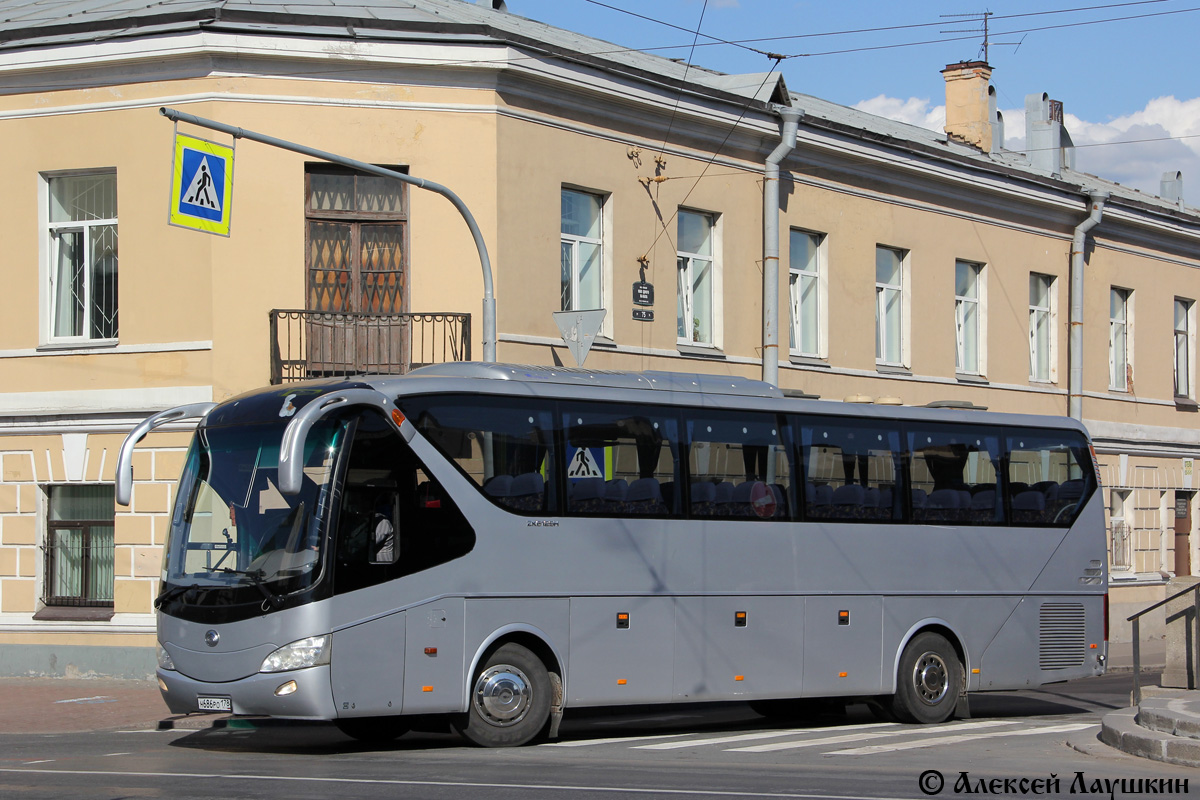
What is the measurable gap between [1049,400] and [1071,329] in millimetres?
1542

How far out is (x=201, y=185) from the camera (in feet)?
55.7

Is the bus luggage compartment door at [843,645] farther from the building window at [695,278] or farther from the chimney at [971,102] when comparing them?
the chimney at [971,102]

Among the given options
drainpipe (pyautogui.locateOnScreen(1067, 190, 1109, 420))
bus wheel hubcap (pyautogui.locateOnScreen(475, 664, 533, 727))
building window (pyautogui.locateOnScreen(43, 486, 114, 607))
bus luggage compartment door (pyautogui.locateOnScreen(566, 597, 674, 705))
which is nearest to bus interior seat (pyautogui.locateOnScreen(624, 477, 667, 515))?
bus luggage compartment door (pyautogui.locateOnScreen(566, 597, 674, 705))

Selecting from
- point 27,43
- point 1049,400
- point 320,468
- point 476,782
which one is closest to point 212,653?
point 320,468

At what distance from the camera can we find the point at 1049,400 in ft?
98.2

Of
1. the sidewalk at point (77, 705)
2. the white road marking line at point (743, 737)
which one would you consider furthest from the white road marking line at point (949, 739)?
the sidewalk at point (77, 705)

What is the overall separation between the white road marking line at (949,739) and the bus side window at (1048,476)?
2470 millimetres

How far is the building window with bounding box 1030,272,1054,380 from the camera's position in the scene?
3003 cm

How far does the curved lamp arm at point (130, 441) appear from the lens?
12.3 metres

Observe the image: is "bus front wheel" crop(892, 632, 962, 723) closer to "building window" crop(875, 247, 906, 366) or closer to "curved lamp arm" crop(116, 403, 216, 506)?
"curved lamp arm" crop(116, 403, 216, 506)

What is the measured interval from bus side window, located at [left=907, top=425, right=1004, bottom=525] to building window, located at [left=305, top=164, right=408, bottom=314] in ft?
24.9

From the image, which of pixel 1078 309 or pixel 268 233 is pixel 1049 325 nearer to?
pixel 1078 309

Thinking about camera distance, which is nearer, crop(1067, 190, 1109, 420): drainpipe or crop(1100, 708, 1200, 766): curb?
crop(1100, 708, 1200, 766): curb

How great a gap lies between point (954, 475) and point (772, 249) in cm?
869
